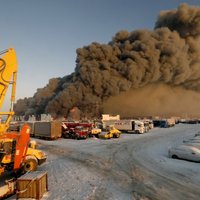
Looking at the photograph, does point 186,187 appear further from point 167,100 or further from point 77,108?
point 167,100

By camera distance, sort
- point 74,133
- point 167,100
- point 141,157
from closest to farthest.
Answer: point 141,157 < point 74,133 < point 167,100

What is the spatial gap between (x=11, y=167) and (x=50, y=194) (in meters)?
3.17

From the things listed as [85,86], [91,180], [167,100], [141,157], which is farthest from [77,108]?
[91,180]

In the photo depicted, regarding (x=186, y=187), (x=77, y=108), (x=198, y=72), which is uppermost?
A: (x=198, y=72)

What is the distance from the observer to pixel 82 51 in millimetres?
78812

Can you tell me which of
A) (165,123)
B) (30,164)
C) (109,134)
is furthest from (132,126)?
(30,164)

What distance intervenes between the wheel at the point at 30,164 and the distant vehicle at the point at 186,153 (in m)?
11.3

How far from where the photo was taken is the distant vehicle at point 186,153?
18047 millimetres

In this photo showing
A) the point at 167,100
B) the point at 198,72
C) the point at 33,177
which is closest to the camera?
the point at 33,177

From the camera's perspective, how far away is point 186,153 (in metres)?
18.7

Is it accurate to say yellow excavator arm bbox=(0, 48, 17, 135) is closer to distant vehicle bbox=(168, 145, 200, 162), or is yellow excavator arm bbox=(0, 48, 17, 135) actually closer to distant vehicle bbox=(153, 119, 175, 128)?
distant vehicle bbox=(168, 145, 200, 162)

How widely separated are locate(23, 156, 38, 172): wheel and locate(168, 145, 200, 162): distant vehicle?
11262 mm

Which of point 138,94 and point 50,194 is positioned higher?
point 138,94

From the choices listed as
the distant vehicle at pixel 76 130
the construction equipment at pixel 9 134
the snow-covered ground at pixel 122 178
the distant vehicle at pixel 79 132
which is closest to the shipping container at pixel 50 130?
the distant vehicle at pixel 76 130
